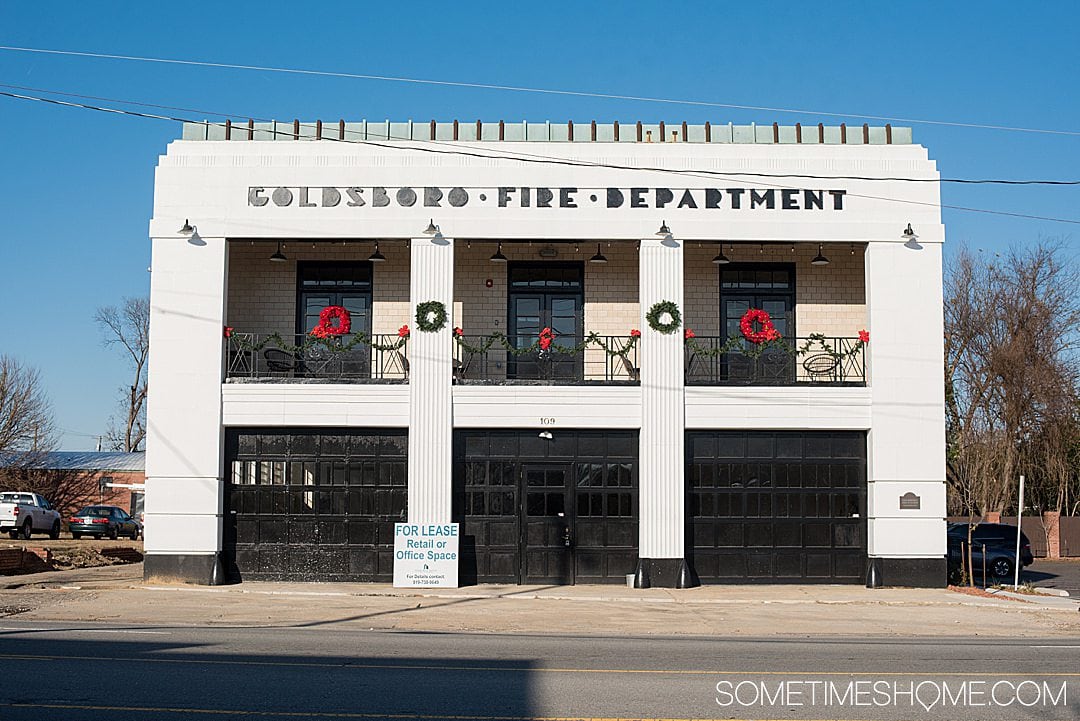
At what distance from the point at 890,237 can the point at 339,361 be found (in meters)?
11.5

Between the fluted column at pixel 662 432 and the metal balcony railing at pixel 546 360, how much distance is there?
0.61 metres

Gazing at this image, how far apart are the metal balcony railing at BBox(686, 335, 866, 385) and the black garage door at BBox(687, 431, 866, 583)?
125 cm

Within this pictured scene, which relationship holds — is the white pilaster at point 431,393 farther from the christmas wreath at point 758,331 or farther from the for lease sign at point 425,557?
Result: the christmas wreath at point 758,331

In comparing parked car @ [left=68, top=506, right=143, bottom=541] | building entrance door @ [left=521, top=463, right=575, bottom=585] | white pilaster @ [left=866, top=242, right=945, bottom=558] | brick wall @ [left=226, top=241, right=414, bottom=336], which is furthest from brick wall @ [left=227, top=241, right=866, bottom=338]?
parked car @ [left=68, top=506, right=143, bottom=541]

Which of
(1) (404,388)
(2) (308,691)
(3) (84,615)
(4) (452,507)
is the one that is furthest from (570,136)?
(2) (308,691)

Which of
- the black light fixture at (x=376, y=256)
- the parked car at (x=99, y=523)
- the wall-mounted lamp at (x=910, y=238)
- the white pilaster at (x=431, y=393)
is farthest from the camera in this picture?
the parked car at (x=99, y=523)

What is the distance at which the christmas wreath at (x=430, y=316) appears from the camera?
23.3 meters

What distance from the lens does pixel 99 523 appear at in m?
45.9

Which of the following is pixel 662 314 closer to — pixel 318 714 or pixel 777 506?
pixel 777 506

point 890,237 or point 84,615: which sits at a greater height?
point 890,237

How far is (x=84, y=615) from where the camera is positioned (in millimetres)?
17703

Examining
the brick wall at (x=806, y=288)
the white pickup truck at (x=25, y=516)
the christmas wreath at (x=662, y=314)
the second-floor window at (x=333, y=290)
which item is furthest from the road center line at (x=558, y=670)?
the white pickup truck at (x=25, y=516)

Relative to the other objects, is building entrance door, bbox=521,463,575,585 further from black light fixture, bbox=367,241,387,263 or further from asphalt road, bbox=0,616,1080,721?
asphalt road, bbox=0,616,1080,721

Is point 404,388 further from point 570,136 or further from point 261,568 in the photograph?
point 570,136
